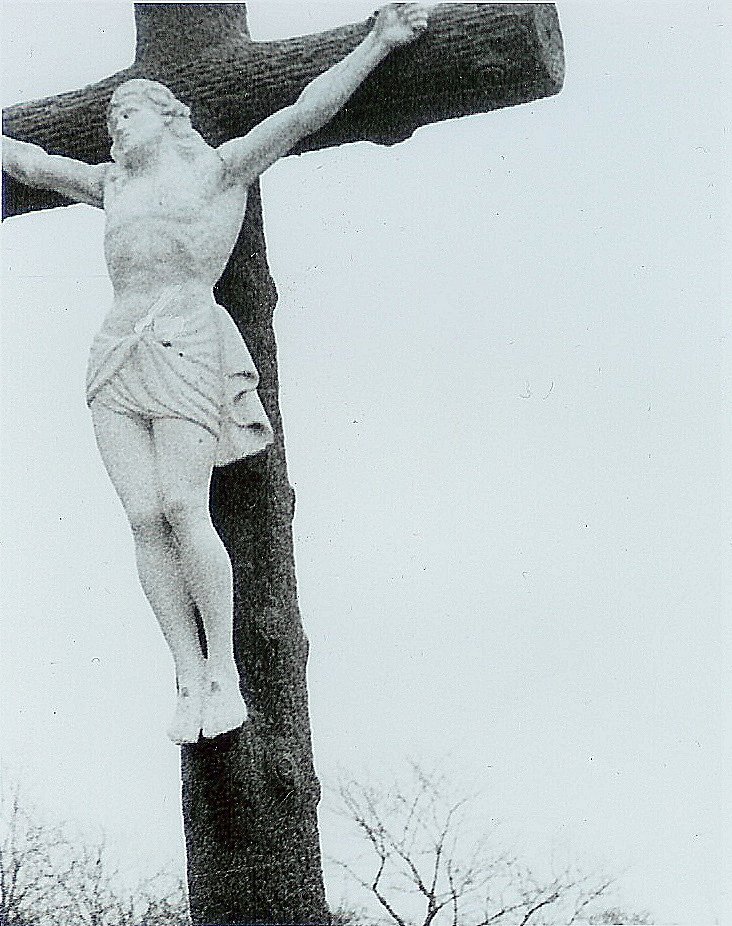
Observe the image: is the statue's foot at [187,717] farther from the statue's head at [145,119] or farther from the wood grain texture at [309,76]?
Answer: the wood grain texture at [309,76]

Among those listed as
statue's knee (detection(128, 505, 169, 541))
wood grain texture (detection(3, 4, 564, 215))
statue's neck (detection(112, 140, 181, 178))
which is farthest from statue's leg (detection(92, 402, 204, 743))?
wood grain texture (detection(3, 4, 564, 215))

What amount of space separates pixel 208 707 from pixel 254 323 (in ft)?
3.02

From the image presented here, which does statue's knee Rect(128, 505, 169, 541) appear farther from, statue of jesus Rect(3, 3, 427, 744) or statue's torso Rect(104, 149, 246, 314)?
statue's torso Rect(104, 149, 246, 314)

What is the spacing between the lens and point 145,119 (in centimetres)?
350

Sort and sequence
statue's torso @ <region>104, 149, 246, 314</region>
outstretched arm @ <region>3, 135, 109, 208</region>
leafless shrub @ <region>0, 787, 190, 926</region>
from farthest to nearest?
leafless shrub @ <region>0, 787, 190, 926</region> → outstretched arm @ <region>3, 135, 109, 208</region> → statue's torso @ <region>104, 149, 246, 314</region>

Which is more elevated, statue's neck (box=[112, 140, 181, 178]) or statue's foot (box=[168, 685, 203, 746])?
statue's neck (box=[112, 140, 181, 178])

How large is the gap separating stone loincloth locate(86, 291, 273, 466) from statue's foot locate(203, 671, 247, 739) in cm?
48

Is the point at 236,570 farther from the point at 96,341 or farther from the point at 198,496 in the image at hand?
the point at 96,341

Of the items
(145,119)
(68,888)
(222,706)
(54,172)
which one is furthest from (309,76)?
(68,888)

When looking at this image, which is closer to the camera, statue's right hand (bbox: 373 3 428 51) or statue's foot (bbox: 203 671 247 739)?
statue's foot (bbox: 203 671 247 739)

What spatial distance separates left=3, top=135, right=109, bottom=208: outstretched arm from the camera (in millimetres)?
3611

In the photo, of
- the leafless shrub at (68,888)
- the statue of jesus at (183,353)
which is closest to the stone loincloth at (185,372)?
the statue of jesus at (183,353)

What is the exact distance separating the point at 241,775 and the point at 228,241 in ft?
3.87

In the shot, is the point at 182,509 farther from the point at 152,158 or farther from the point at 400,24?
the point at 400,24
